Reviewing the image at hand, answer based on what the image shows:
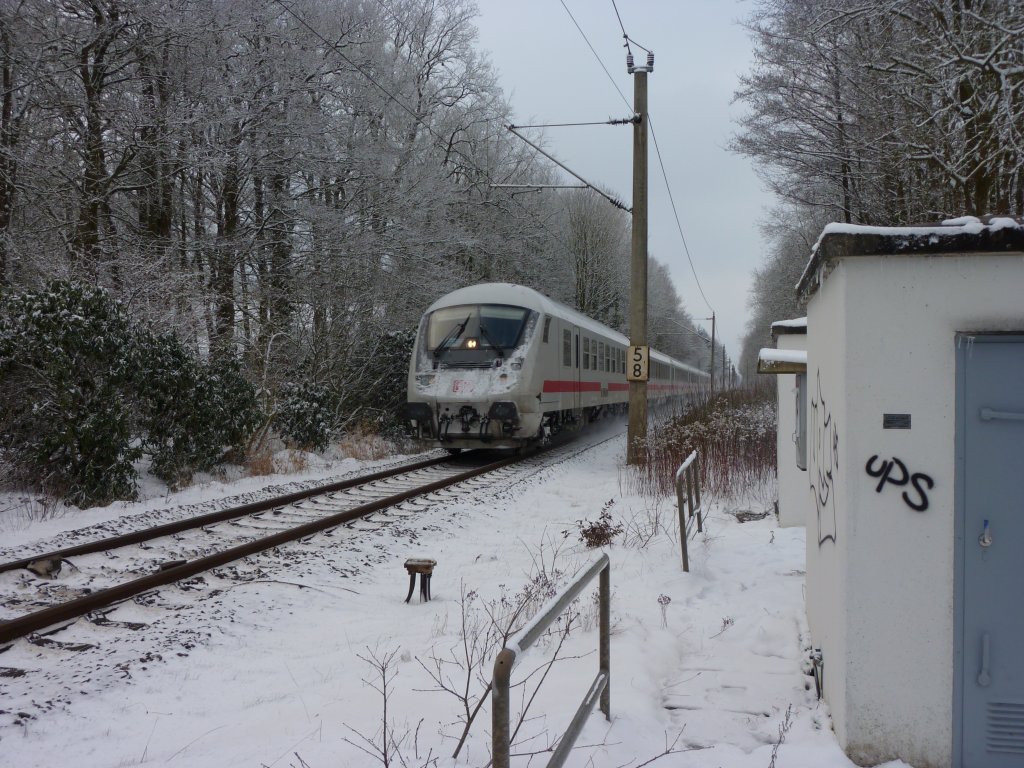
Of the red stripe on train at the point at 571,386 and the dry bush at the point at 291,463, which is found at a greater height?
the red stripe on train at the point at 571,386

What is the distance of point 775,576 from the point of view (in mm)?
5980

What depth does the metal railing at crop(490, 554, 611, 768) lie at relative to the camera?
211 centimetres

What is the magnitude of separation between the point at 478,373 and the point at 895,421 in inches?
401

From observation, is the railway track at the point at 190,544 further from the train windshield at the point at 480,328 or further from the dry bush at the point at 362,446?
the dry bush at the point at 362,446

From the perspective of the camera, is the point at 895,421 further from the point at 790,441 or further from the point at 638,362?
the point at 638,362

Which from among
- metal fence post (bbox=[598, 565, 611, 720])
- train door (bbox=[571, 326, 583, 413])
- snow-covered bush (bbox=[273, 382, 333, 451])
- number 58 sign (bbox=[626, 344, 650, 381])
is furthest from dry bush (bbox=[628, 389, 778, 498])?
metal fence post (bbox=[598, 565, 611, 720])

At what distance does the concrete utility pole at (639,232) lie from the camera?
12.9 m

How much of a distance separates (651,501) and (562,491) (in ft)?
5.14

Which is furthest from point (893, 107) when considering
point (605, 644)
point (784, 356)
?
point (605, 644)

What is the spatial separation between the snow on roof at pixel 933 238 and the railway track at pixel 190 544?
4.75 meters

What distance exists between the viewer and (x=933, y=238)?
3016 millimetres

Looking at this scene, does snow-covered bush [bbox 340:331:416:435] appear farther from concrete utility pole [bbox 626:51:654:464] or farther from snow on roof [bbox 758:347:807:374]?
snow on roof [bbox 758:347:807:374]

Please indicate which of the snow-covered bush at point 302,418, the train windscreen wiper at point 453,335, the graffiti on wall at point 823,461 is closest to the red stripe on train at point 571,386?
the train windscreen wiper at point 453,335

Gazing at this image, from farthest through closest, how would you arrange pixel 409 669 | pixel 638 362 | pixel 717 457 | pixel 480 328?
pixel 480 328 < pixel 638 362 < pixel 717 457 < pixel 409 669
